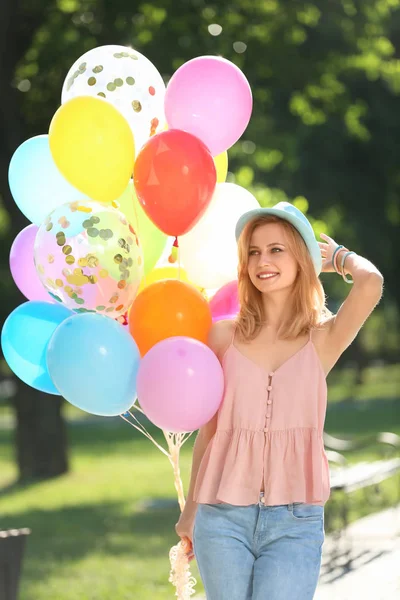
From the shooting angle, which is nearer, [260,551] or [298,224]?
[260,551]

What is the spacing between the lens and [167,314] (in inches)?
164

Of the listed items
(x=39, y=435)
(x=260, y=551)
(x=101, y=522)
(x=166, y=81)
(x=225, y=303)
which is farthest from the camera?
(x=39, y=435)

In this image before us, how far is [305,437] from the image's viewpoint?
A: 3.74 metres

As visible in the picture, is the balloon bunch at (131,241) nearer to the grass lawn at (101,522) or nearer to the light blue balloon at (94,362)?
the light blue balloon at (94,362)

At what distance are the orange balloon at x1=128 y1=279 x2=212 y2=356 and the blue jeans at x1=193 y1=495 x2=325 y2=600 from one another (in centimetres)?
77

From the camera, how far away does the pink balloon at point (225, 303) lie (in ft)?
14.6

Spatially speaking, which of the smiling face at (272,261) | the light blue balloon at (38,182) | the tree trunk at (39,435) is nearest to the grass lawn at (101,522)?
the tree trunk at (39,435)

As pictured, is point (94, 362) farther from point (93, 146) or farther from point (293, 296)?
point (93, 146)

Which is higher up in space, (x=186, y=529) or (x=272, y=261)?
(x=272, y=261)

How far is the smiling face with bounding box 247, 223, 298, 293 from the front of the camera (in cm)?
385

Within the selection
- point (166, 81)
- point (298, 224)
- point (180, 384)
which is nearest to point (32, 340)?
point (180, 384)

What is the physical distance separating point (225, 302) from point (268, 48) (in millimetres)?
8504

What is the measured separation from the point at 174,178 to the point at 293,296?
74 cm

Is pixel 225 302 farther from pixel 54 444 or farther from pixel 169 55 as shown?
pixel 54 444
